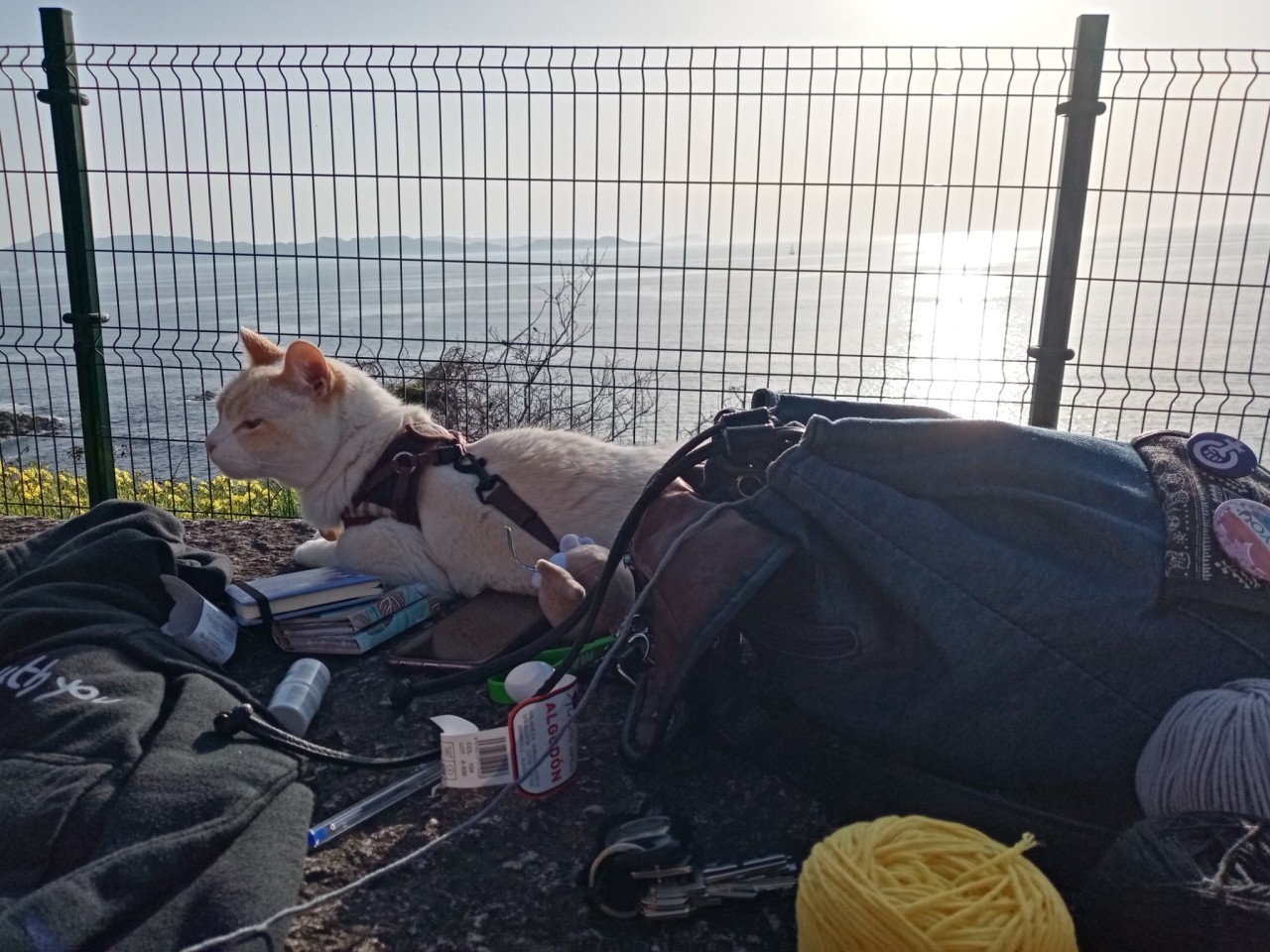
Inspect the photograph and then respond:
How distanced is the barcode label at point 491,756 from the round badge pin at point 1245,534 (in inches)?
55.1

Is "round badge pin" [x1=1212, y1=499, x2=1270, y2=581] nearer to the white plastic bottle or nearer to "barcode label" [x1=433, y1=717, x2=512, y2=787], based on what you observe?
"barcode label" [x1=433, y1=717, x2=512, y2=787]

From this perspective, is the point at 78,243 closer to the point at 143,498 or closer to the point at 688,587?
the point at 143,498

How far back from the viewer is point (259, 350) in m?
3.53

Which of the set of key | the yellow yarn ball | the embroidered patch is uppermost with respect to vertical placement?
the embroidered patch

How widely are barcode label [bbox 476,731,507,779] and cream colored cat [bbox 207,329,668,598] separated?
1.13 metres

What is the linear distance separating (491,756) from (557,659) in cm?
54

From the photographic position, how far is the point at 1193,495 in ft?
5.55

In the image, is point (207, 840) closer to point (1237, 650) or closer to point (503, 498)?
point (503, 498)

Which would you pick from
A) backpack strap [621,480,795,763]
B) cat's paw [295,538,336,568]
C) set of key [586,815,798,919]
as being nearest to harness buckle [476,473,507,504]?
cat's paw [295,538,336,568]

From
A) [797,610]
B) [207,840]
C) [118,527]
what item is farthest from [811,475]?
[118,527]

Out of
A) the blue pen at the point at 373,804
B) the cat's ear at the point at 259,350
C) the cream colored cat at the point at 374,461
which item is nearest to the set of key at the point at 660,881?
the blue pen at the point at 373,804

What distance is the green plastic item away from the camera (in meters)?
2.37

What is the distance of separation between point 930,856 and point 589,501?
1880 mm

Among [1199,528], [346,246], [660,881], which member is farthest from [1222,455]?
[346,246]
